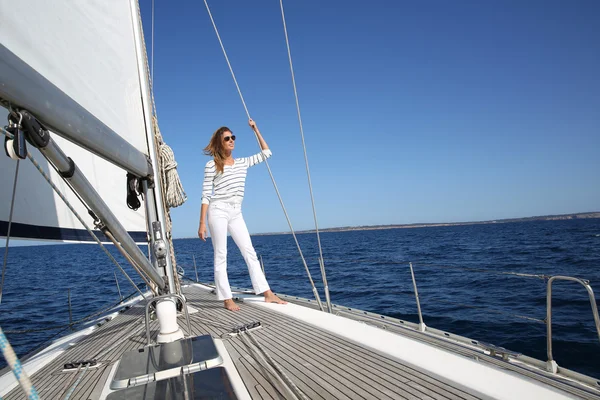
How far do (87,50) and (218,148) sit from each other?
4.42 ft

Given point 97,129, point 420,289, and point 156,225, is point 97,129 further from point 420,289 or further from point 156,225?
point 420,289

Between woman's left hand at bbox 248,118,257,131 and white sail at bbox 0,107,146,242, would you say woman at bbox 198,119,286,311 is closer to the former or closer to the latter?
woman's left hand at bbox 248,118,257,131

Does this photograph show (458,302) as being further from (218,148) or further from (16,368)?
(16,368)

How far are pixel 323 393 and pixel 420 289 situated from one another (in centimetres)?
837

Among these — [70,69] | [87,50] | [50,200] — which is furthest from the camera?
[50,200]

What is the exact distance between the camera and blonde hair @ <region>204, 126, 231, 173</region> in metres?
3.45

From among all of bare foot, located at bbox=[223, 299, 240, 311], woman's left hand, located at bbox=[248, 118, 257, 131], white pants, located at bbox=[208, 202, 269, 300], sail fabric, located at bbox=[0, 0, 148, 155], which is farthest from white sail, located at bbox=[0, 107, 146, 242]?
woman's left hand, located at bbox=[248, 118, 257, 131]

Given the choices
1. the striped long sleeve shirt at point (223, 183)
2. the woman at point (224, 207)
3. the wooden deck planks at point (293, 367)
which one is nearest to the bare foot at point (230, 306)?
the woman at point (224, 207)

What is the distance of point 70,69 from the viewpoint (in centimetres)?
216

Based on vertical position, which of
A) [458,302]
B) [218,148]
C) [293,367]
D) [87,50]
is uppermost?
[87,50]

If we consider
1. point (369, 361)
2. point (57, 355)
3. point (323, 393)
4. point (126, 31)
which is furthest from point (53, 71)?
point (369, 361)

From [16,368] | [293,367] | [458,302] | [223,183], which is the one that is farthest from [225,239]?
[458,302]

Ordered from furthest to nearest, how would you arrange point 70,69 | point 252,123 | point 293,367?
point 252,123 → point 70,69 → point 293,367

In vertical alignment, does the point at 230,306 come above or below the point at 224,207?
below
